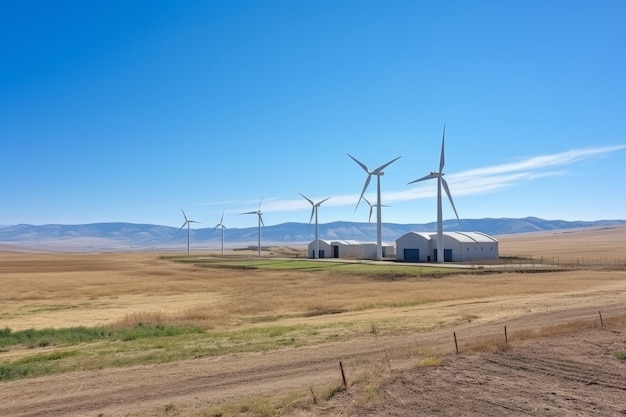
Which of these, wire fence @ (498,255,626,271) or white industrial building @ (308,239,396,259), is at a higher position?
white industrial building @ (308,239,396,259)

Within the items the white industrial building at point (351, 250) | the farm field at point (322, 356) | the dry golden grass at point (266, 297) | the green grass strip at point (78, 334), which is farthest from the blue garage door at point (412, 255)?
the green grass strip at point (78, 334)

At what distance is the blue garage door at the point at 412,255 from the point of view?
111 m

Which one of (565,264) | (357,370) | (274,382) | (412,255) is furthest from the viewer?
(412,255)

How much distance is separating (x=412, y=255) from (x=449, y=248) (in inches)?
340

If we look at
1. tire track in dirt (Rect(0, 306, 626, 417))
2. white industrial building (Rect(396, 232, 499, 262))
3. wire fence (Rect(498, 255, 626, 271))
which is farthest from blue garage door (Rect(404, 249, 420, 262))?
tire track in dirt (Rect(0, 306, 626, 417))

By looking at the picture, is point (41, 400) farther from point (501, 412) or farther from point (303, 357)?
point (501, 412)

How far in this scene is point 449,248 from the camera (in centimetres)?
10656

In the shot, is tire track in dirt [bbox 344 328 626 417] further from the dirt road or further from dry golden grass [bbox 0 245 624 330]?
dry golden grass [bbox 0 245 624 330]

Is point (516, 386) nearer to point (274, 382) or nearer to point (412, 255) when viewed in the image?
point (274, 382)

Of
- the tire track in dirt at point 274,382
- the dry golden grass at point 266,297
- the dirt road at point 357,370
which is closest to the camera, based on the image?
the dirt road at point 357,370

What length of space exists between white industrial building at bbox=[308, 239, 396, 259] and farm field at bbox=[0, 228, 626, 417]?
87.0 meters

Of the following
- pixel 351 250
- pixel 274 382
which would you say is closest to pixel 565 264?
pixel 351 250

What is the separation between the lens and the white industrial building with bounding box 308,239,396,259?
13750 cm

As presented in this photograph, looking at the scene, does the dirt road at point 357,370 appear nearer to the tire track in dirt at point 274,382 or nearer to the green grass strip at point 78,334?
the tire track in dirt at point 274,382
